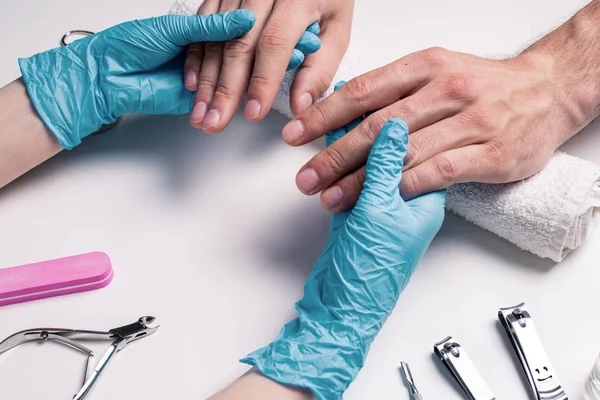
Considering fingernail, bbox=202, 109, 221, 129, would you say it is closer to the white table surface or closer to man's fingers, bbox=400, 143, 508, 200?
the white table surface

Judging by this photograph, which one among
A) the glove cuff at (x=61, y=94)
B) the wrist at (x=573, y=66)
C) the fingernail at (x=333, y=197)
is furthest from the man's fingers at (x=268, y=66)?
the wrist at (x=573, y=66)

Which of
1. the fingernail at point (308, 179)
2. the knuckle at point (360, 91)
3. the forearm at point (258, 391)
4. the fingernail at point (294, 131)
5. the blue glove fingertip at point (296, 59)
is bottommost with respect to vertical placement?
the forearm at point (258, 391)

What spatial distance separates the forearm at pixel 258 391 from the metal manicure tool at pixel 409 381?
0.16 m

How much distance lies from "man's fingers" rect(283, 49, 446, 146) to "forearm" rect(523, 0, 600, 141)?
0.79ft

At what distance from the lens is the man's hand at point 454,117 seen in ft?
3.64

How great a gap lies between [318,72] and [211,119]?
0.79 feet

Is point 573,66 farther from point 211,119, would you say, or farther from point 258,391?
point 258,391

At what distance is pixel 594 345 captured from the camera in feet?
3.45

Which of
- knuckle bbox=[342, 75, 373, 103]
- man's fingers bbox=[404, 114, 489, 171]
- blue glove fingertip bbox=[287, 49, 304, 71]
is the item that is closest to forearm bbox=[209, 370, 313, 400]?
man's fingers bbox=[404, 114, 489, 171]

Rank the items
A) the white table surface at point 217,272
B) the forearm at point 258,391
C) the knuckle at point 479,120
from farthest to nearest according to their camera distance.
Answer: the knuckle at point 479,120 < the white table surface at point 217,272 < the forearm at point 258,391

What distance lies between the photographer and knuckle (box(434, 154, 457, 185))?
3.54ft

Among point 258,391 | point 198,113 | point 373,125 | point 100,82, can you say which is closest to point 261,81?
point 198,113

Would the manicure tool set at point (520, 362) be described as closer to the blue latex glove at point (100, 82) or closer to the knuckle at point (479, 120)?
the knuckle at point (479, 120)

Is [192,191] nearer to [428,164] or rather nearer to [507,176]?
[428,164]
